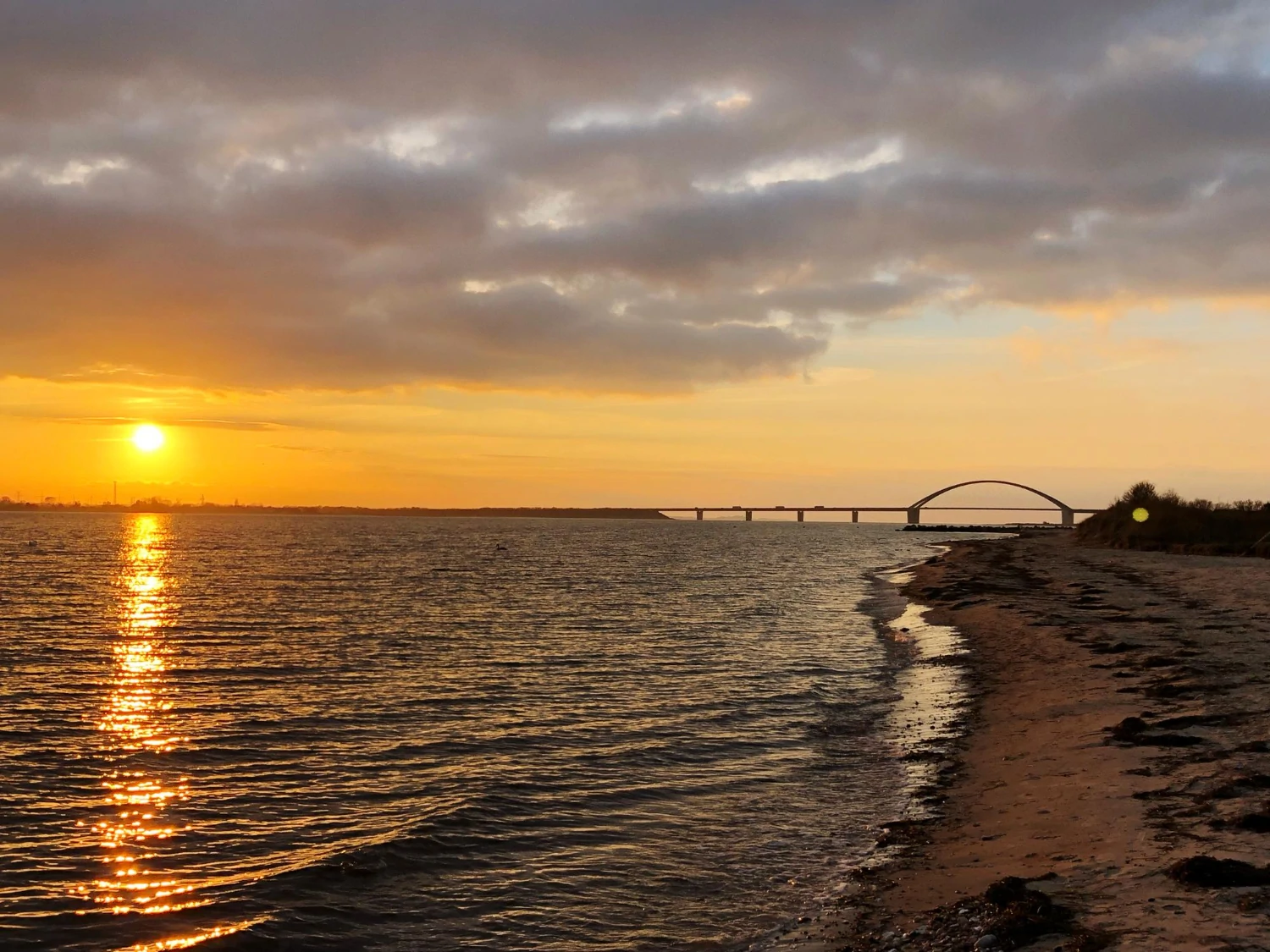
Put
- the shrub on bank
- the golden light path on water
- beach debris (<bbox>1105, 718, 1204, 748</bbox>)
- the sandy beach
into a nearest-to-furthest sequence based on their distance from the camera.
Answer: the sandy beach → the golden light path on water → beach debris (<bbox>1105, 718, 1204, 748</bbox>) → the shrub on bank

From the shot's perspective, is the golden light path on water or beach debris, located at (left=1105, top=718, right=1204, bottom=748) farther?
beach debris, located at (left=1105, top=718, right=1204, bottom=748)

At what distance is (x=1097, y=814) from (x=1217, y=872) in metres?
3.50

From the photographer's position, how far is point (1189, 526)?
305 feet

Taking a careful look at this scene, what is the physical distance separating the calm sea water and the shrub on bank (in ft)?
175

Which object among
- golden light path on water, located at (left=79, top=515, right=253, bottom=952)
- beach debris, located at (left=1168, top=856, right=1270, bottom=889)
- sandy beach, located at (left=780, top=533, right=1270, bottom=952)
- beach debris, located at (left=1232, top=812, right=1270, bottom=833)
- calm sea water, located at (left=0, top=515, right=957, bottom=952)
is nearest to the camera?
sandy beach, located at (left=780, top=533, right=1270, bottom=952)

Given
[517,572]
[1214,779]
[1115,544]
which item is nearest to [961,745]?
[1214,779]

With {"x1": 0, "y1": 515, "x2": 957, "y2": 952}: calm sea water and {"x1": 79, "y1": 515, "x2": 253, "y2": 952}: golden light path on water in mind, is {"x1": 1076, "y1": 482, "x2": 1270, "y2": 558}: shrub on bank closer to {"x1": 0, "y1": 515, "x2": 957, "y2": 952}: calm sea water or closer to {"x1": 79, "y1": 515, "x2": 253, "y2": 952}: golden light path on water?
{"x1": 0, "y1": 515, "x2": 957, "y2": 952}: calm sea water

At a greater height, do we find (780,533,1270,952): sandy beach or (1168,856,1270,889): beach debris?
(1168,856,1270,889): beach debris

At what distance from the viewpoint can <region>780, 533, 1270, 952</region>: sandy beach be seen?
33.4 ft

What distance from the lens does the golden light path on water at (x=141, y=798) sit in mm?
12914

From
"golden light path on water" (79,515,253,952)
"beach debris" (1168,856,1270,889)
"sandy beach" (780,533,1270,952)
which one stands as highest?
"beach debris" (1168,856,1270,889)

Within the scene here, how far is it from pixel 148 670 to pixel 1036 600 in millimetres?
39032

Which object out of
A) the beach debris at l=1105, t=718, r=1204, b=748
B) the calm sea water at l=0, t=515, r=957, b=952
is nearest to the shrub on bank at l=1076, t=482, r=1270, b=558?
the calm sea water at l=0, t=515, r=957, b=952

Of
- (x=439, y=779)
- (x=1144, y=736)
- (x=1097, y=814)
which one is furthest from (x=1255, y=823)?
(x=439, y=779)
